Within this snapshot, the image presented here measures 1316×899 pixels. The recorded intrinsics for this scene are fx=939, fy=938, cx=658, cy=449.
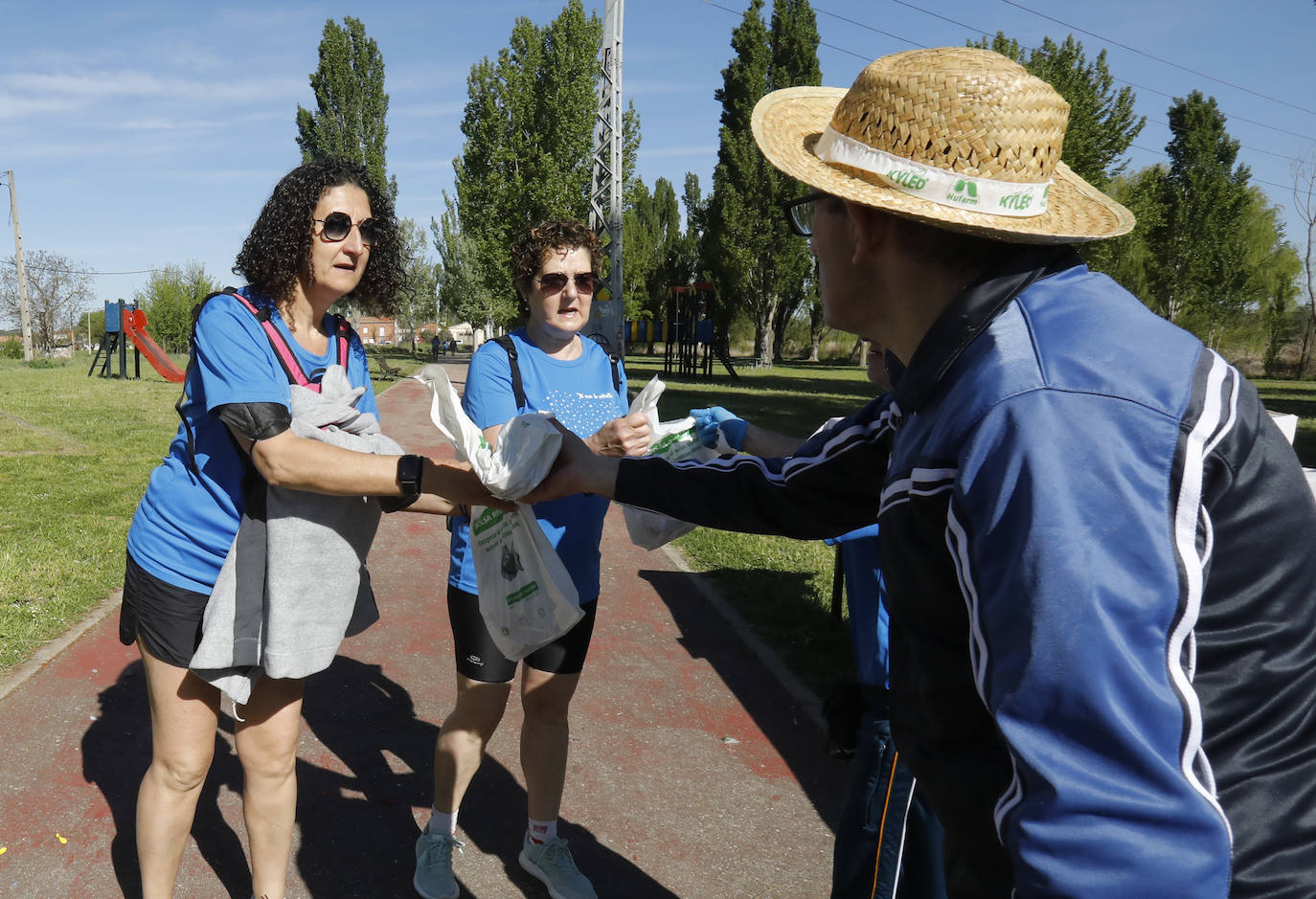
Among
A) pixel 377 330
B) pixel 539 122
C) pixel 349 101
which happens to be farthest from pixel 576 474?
pixel 377 330

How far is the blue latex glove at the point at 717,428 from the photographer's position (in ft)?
9.96

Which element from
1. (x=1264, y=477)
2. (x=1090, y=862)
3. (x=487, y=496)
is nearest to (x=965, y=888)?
(x=1090, y=862)

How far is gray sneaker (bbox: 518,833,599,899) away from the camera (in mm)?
3188

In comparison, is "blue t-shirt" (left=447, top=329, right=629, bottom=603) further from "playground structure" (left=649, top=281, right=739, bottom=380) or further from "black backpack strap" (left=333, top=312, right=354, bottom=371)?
"playground structure" (left=649, top=281, right=739, bottom=380)

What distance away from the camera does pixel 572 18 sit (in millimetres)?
29641

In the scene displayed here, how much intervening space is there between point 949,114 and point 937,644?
736mm

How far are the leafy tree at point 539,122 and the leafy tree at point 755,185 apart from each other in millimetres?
10982

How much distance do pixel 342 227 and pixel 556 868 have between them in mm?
2227

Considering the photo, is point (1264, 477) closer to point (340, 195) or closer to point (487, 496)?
point (487, 496)

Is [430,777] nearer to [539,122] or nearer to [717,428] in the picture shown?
[717,428]

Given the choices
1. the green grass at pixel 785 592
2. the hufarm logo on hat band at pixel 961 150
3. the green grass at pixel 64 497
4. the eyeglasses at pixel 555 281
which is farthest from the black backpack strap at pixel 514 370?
the green grass at pixel 64 497

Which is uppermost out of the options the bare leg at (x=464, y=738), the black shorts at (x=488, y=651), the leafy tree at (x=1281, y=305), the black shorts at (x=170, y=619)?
the leafy tree at (x=1281, y=305)

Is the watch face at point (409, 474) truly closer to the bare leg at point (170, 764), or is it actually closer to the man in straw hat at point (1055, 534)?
the bare leg at point (170, 764)

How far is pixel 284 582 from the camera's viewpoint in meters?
2.45
